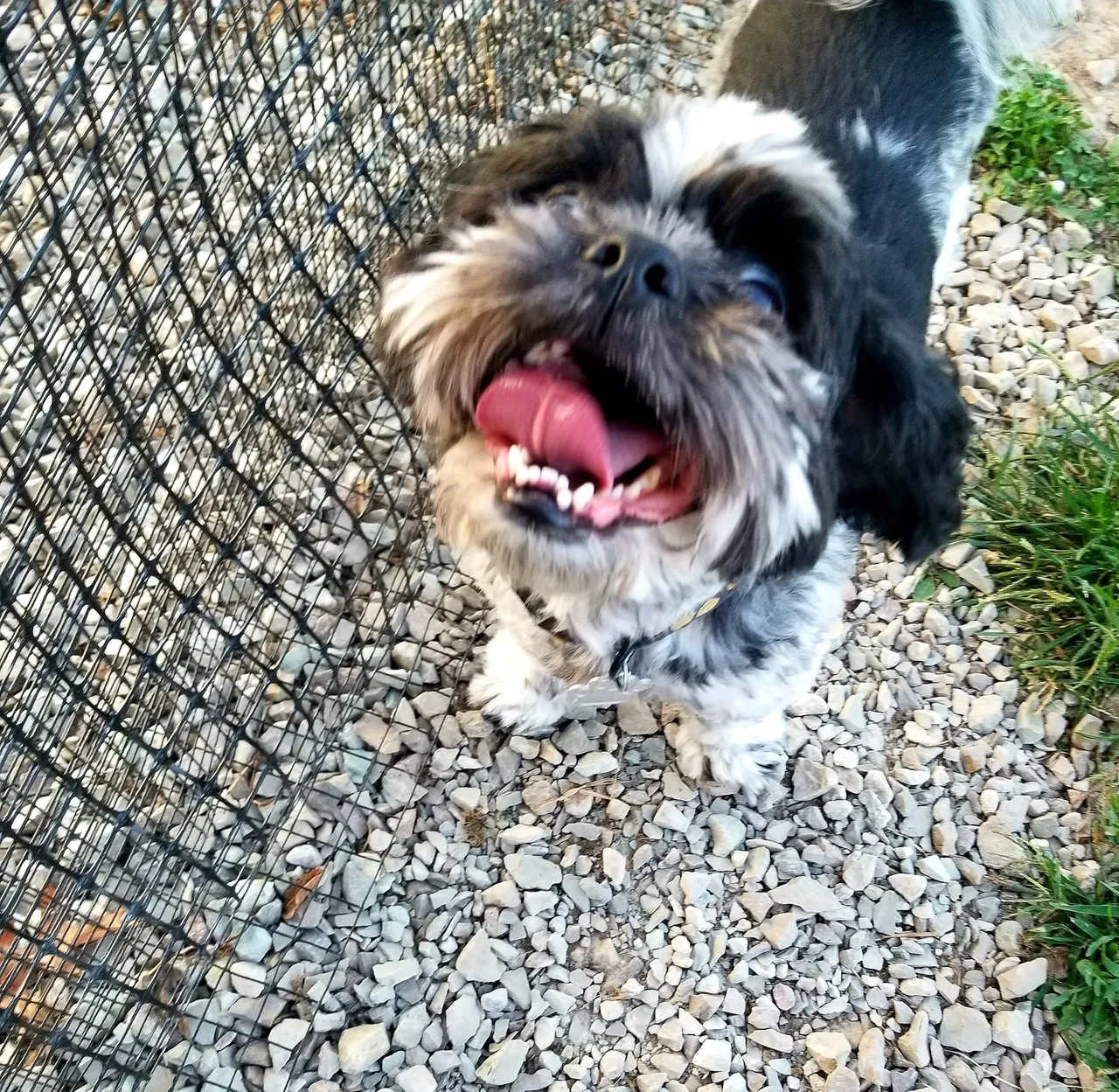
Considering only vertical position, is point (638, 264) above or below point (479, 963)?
above

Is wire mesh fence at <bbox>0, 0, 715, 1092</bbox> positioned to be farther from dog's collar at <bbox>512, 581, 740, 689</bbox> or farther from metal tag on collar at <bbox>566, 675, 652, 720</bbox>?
dog's collar at <bbox>512, 581, 740, 689</bbox>

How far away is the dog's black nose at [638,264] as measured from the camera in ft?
3.87

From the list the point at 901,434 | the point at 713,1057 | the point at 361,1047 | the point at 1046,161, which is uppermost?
the point at 901,434

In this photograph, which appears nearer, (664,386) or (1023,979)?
(664,386)

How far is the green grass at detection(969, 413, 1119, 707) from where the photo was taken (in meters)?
2.29

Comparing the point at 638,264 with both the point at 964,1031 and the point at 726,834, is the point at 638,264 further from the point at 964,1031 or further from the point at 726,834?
the point at 964,1031

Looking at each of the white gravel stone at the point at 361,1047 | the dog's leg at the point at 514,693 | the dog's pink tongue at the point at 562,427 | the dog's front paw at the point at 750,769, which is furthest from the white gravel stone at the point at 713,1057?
the dog's pink tongue at the point at 562,427

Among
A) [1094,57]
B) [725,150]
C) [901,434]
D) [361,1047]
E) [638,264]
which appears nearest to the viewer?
[638,264]

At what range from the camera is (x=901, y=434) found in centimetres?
146

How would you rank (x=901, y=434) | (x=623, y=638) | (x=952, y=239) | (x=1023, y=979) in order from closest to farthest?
(x=901, y=434) < (x=623, y=638) < (x=1023, y=979) < (x=952, y=239)

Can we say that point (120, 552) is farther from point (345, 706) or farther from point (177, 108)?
point (177, 108)

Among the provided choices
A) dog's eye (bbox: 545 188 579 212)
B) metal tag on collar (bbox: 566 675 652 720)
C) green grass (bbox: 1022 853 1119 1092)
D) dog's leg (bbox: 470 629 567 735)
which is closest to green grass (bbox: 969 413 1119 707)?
green grass (bbox: 1022 853 1119 1092)

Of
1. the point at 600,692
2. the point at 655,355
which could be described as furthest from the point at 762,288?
the point at 600,692

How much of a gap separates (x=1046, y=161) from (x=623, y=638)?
2.26 meters
